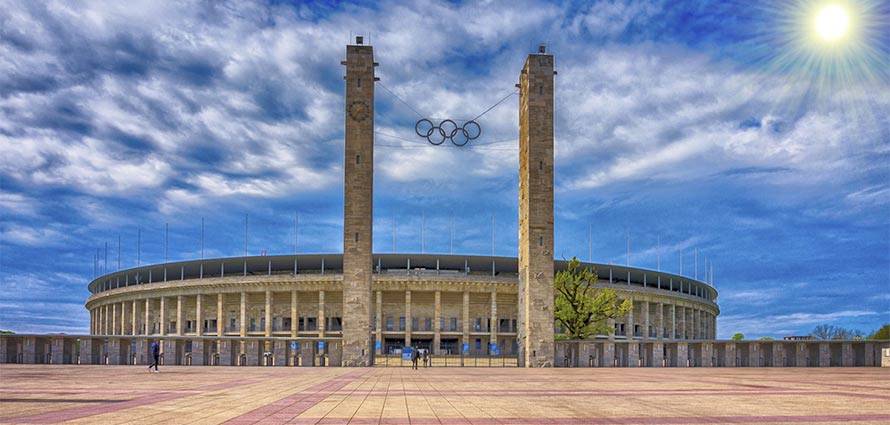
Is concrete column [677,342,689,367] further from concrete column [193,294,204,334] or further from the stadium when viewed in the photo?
concrete column [193,294,204,334]

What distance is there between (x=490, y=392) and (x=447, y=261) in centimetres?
7381

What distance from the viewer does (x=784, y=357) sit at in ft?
193

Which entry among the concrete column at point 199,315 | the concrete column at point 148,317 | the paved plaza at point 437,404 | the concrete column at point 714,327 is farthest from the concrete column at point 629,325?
the paved plaza at point 437,404

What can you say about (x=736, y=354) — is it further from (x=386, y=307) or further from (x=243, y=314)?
(x=243, y=314)

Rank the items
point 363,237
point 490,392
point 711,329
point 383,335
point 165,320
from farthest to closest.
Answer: point 711,329, point 165,320, point 383,335, point 363,237, point 490,392

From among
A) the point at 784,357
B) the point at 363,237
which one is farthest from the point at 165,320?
the point at 784,357

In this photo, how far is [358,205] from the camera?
58.9 meters

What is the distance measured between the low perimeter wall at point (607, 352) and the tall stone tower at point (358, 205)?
2.41m

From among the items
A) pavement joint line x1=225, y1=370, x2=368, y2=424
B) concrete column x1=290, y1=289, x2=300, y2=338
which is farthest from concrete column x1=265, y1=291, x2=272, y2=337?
pavement joint line x1=225, y1=370, x2=368, y2=424

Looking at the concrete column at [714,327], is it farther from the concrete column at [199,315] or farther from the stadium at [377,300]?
the concrete column at [199,315]

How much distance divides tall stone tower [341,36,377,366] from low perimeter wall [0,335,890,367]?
7.90ft

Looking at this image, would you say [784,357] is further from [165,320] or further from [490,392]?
[165,320]

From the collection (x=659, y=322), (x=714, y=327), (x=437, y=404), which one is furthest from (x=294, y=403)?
(x=714, y=327)

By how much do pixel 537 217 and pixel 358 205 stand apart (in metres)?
14.4
